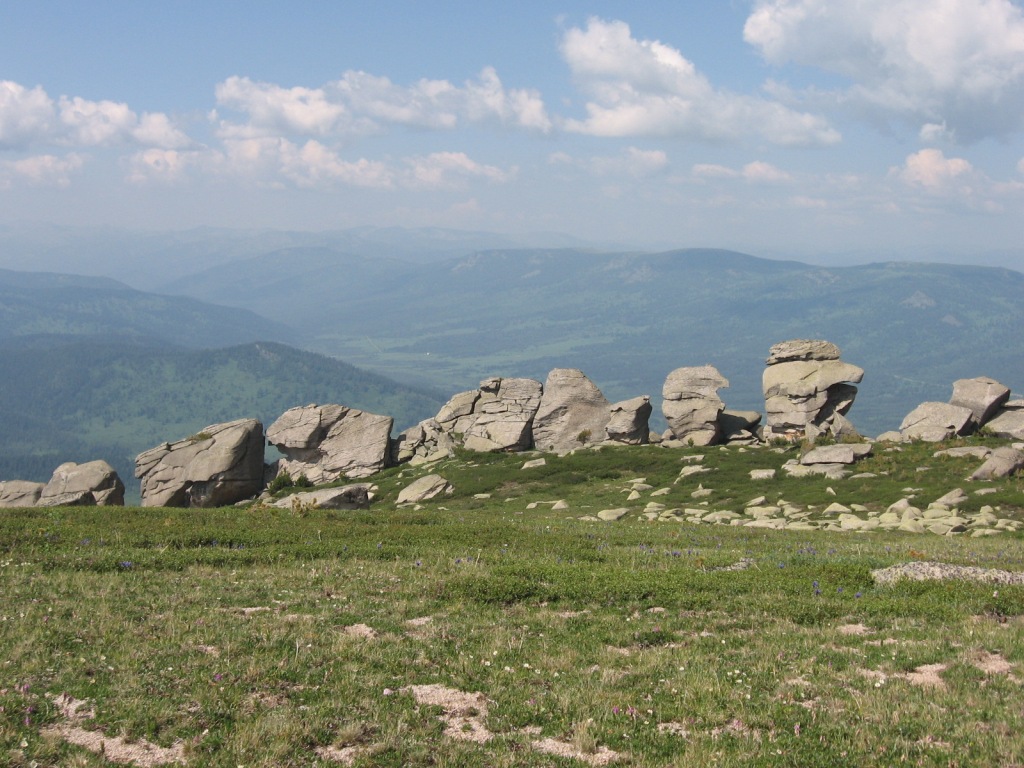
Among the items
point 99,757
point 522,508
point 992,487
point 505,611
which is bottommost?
point 522,508

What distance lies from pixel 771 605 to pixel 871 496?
93.1 ft

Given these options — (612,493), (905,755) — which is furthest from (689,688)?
(612,493)

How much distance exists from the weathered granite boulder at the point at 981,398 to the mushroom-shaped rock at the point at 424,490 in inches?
1506

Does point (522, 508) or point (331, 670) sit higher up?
point (331, 670)

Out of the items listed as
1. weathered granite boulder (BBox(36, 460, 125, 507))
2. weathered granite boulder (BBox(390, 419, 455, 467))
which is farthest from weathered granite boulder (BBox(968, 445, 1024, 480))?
weathered granite boulder (BBox(36, 460, 125, 507))

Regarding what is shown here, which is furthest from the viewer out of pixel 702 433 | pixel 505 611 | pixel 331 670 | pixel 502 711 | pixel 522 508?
pixel 702 433

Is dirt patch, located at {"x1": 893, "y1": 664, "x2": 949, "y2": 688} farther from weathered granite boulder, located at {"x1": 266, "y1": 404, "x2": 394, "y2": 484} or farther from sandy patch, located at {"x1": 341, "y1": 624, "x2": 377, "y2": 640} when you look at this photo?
weathered granite boulder, located at {"x1": 266, "y1": 404, "x2": 394, "y2": 484}

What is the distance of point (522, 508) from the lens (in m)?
49.0

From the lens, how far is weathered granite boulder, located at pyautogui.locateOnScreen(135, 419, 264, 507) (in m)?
62.2

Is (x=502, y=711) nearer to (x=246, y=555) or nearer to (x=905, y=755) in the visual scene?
(x=905, y=755)

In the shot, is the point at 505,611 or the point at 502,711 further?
the point at 505,611

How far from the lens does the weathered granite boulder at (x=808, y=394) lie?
64.8m

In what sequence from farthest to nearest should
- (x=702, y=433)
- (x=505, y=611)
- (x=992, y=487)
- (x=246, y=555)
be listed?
(x=702, y=433), (x=992, y=487), (x=246, y=555), (x=505, y=611)

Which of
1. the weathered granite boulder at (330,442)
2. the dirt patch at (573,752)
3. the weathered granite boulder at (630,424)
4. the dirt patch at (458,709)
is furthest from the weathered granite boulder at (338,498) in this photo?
→ the dirt patch at (573,752)
